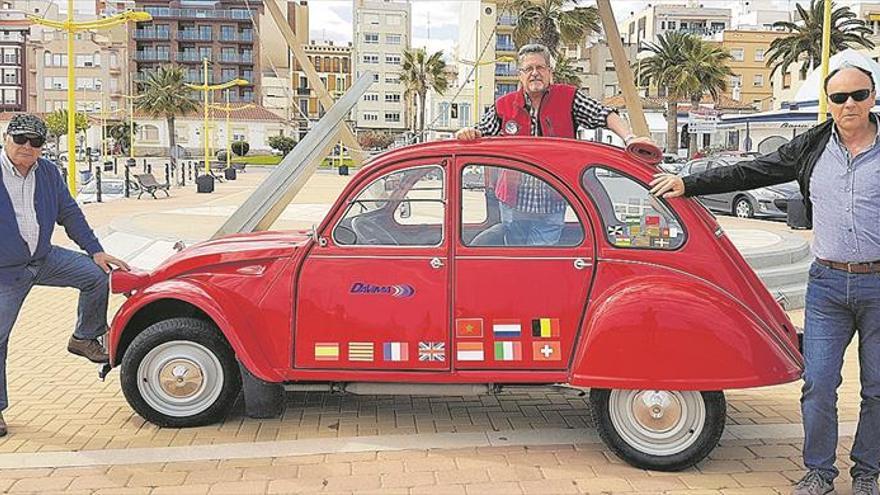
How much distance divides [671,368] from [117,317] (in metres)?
3.10

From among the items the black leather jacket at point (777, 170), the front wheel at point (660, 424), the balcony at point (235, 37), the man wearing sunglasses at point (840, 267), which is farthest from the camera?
the balcony at point (235, 37)

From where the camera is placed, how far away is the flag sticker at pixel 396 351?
4.83 metres

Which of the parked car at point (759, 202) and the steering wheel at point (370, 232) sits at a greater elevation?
the steering wheel at point (370, 232)

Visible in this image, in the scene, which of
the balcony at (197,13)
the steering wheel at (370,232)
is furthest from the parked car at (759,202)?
the balcony at (197,13)

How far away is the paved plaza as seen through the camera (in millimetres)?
4508

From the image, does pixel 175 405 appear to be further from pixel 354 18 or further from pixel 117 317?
pixel 354 18

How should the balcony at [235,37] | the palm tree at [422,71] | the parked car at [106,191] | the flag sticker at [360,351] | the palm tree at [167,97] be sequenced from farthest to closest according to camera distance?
the balcony at [235,37], the palm tree at [167,97], the palm tree at [422,71], the parked car at [106,191], the flag sticker at [360,351]

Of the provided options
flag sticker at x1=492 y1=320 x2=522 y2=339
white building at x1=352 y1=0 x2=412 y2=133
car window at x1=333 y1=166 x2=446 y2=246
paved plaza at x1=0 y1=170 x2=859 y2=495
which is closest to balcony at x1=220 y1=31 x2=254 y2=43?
white building at x1=352 y1=0 x2=412 y2=133

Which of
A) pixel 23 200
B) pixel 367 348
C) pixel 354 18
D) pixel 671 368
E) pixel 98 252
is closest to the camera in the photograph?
pixel 671 368

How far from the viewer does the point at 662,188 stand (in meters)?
4.72

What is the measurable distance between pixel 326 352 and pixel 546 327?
118 cm

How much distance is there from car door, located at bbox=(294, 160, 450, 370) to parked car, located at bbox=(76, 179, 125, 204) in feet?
76.6

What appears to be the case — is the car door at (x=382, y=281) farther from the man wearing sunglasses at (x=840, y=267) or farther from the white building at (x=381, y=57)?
the white building at (x=381, y=57)

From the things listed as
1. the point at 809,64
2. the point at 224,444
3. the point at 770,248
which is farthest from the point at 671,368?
the point at 809,64
